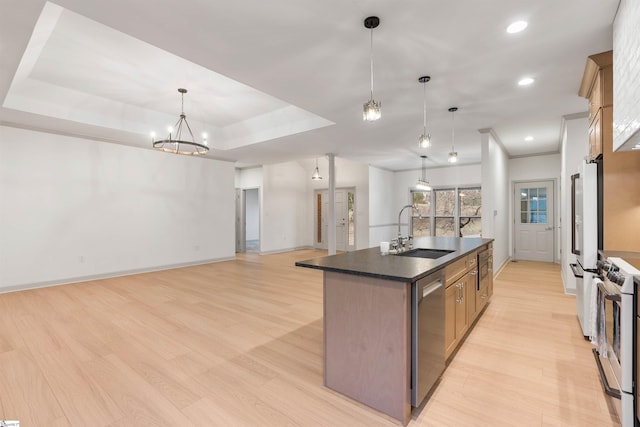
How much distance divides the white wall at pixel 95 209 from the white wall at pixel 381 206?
14.8 ft

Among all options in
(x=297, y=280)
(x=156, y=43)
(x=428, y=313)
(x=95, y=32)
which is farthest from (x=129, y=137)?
(x=428, y=313)

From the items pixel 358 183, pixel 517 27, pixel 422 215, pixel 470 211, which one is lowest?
pixel 422 215

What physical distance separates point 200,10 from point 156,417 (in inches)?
109

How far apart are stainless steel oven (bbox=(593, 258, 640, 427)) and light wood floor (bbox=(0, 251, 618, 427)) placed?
0.23 m

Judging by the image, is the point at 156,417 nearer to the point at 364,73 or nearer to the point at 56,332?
the point at 56,332

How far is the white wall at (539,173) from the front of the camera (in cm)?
718

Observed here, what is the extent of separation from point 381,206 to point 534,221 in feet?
13.3

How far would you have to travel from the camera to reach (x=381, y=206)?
9484mm

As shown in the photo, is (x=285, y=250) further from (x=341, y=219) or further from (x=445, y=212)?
(x=445, y=212)

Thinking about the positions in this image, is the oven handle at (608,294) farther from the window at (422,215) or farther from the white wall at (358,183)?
the window at (422,215)

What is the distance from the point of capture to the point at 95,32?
3.03 m

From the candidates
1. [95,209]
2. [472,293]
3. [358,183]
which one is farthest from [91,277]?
[358,183]

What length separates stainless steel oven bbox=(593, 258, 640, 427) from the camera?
5.19ft

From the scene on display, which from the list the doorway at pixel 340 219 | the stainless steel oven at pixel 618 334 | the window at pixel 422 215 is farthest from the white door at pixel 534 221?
the stainless steel oven at pixel 618 334
